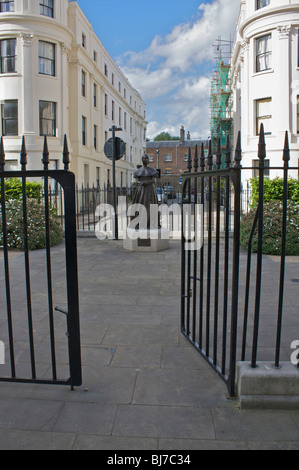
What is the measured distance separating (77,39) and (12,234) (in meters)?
17.4

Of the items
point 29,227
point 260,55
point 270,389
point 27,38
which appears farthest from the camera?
point 260,55

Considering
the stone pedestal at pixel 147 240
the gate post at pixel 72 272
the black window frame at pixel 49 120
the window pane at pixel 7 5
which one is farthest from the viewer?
the black window frame at pixel 49 120

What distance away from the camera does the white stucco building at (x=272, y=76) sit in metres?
19.9

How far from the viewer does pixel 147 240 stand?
9906 mm

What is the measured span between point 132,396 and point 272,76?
2092cm

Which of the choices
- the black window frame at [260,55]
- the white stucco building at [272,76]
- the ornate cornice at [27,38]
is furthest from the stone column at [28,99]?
the black window frame at [260,55]

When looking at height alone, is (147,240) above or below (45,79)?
below

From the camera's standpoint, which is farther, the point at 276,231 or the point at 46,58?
the point at 46,58

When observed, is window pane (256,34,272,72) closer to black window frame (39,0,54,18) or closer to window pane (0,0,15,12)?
black window frame (39,0,54,18)

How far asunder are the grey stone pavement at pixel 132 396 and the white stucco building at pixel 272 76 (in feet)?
51.7

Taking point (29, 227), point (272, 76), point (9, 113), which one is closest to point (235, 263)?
point (29, 227)

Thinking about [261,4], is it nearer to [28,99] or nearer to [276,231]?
[28,99]

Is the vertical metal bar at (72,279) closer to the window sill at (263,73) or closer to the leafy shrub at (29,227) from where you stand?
the leafy shrub at (29,227)

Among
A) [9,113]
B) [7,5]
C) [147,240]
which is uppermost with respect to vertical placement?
[7,5]
